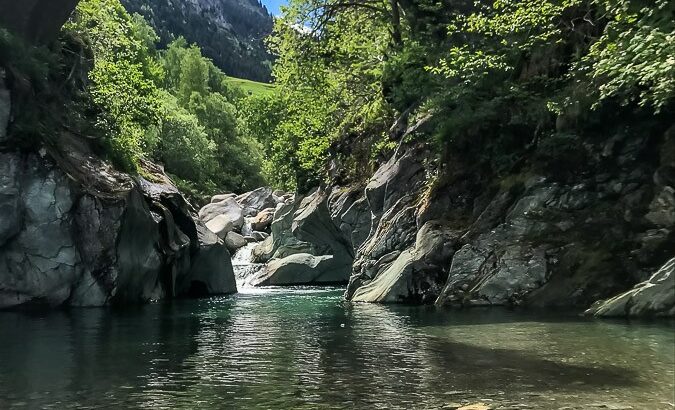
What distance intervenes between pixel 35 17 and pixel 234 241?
27.5 metres

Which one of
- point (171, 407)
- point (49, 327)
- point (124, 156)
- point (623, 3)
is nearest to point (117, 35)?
point (124, 156)

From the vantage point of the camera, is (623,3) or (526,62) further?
(526,62)

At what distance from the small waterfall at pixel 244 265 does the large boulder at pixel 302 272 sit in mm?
1143

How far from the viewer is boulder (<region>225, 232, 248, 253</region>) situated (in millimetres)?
50375

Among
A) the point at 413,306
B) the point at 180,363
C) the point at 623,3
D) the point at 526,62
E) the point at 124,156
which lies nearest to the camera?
the point at 180,363

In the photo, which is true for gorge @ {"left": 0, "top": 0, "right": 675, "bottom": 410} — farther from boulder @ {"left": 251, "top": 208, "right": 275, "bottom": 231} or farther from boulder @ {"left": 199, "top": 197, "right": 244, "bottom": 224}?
boulder @ {"left": 251, "top": 208, "right": 275, "bottom": 231}

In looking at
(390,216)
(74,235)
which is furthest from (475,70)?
(74,235)

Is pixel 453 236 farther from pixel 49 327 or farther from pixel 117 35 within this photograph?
pixel 117 35

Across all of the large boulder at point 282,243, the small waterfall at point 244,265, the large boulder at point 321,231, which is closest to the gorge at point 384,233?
the small waterfall at point 244,265

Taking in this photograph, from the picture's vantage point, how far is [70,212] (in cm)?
2298

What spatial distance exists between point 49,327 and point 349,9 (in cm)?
2253

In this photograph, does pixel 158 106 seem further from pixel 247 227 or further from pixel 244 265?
pixel 247 227

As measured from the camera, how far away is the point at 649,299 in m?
13.7

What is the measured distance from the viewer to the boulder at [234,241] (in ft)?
165
